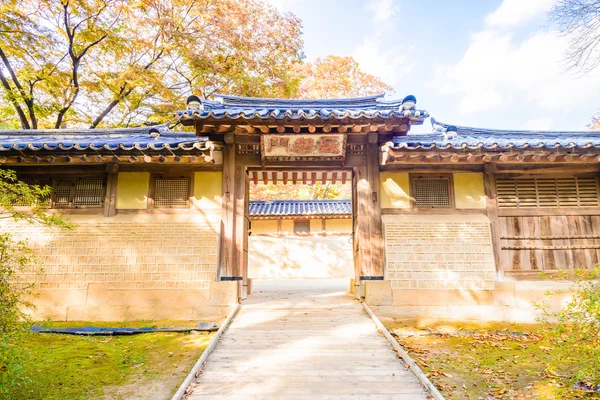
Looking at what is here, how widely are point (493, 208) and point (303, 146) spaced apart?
4.14 m

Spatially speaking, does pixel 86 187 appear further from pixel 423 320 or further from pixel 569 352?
pixel 569 352

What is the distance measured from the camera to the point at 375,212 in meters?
6.92

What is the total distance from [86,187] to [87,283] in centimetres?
198

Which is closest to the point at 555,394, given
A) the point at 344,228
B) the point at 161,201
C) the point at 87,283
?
the point at 161,201

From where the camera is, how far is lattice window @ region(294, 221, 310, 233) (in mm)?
18266

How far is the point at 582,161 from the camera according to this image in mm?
6461

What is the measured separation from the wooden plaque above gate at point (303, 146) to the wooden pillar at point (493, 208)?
3072 mm

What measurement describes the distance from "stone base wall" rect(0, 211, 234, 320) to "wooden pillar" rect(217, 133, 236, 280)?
0.15 metres

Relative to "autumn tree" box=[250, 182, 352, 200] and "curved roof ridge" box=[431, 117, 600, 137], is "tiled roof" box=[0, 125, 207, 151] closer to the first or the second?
"curved roof ridge" box=[431, 117, 600, 137]

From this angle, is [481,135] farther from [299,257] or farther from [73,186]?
[299,257]

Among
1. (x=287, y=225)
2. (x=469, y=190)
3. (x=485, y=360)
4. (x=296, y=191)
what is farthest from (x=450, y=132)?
(x=296, y=191)

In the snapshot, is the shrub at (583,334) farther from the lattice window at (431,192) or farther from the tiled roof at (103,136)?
the tiled roof at (103,136)

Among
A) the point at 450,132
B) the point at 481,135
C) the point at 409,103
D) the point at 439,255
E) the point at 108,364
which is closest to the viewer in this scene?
the point at 108,364

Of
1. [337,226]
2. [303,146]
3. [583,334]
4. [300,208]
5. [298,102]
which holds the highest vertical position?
[298,102]
